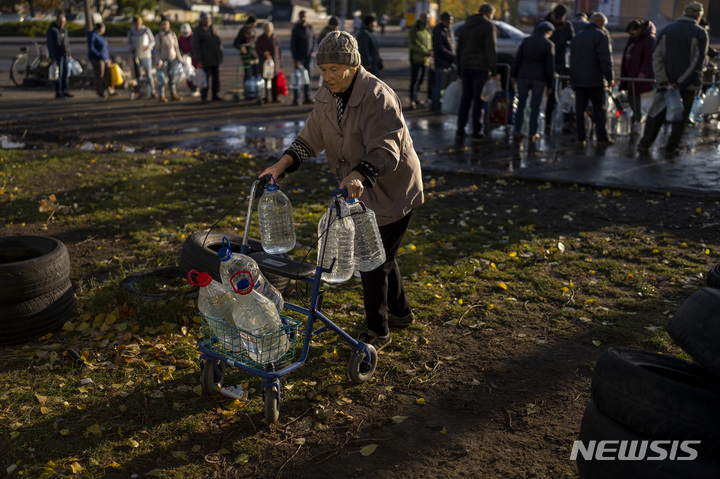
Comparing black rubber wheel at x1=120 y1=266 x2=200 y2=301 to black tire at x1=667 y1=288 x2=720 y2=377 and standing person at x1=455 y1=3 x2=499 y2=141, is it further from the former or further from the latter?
standing person at x1=455 y1=3 x2=499 y2=141

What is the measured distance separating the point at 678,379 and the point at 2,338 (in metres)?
4.39

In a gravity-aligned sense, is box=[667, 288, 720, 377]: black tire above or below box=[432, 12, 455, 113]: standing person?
below

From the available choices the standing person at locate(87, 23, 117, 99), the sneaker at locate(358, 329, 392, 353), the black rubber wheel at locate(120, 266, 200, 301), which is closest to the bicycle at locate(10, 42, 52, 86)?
the standing person at locate(87, 23, 117, 99)

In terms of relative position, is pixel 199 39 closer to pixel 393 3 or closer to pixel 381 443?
pixel 381 443

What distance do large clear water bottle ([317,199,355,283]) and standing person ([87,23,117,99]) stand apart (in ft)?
50.9

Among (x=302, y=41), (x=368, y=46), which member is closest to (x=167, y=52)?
(x=302, y=41)

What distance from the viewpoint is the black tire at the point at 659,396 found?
2895 mm

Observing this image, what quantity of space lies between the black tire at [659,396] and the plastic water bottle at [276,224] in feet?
7.43

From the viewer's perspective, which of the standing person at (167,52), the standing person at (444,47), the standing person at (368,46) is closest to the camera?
the standing person at (444,47)

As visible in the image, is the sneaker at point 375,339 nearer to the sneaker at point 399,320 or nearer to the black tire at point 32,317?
the sneaker at point 399,320

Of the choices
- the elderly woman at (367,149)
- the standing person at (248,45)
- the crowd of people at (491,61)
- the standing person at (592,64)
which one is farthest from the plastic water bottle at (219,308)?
the standing person at (248,45)

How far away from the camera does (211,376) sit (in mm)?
4254

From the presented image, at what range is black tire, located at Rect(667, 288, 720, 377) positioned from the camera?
3.01 m

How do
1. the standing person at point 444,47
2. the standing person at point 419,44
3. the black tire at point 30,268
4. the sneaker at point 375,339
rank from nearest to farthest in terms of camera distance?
the black tire at point 30,268 → the sneaker at point 375,339 → the standing person at point 444,47 → the standing person at point 419,44
